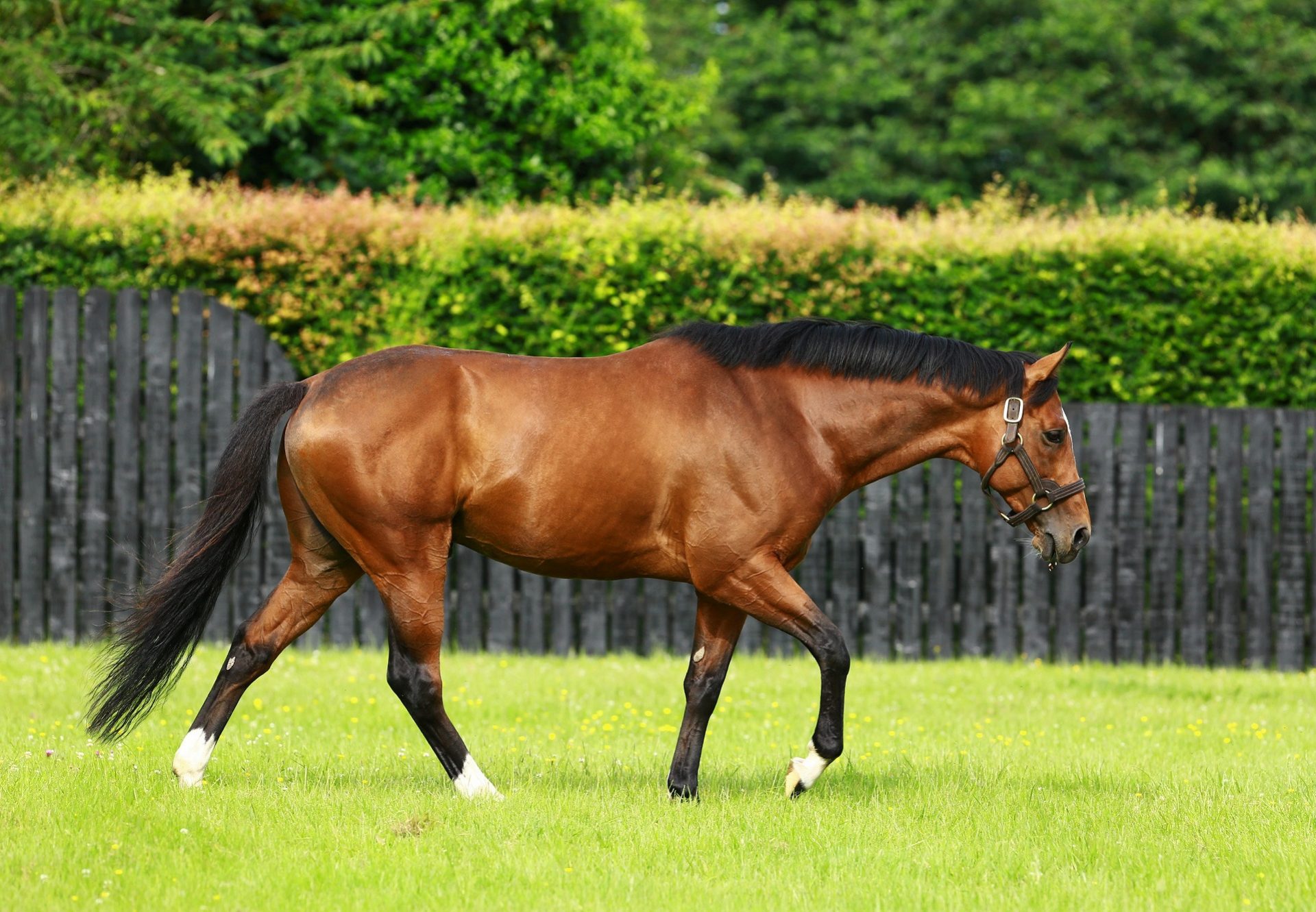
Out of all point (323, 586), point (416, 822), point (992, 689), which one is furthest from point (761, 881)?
point (992, 689)

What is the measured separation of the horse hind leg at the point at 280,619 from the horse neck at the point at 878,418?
89.6 inches

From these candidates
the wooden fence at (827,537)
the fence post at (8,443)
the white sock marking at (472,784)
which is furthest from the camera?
the wooden fence at (827,537)

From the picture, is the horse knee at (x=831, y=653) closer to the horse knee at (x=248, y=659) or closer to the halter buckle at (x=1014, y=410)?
the halter buckle at (x=1014, y=410)

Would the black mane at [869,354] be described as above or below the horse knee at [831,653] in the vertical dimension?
above

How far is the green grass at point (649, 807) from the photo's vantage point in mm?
4609

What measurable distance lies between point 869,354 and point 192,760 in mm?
3541

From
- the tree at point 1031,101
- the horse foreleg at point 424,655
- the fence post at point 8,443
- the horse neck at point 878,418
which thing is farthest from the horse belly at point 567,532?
the tree at point 1031,101

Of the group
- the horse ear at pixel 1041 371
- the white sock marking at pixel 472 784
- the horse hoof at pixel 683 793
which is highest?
the horse ear at pixel 1041 371

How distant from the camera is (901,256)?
10.8 meters

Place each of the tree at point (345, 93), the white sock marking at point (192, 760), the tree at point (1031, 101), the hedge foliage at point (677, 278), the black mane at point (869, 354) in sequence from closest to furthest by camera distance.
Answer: the white sock marking at point (192, 760) → the black mane at point (869, 354) → the hedge foliage at point (677, 278) → the tree at point (345, 93) → the tree at point (1031, 101)

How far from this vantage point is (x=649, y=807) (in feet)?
18.8

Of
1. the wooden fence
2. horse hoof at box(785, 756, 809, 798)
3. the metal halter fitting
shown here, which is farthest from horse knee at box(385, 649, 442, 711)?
the wooden fence

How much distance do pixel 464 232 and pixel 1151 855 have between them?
24.0 ft

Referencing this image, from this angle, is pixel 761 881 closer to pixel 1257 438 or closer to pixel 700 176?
pixel 1257 438
